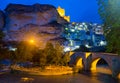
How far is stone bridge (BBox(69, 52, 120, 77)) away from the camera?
201 feet

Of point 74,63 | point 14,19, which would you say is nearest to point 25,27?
point 14,19

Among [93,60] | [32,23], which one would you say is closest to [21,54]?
[93,60]

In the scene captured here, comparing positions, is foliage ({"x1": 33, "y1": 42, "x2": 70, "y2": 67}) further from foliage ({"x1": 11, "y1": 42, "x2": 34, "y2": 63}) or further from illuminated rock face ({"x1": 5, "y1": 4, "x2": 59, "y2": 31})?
illuminated rock face ({"x1": 5, "y1": 4, "x2": 59, "y2": 31})

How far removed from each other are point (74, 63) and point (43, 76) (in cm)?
2714

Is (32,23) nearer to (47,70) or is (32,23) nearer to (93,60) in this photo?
(93,60)

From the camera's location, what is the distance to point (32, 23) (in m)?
131

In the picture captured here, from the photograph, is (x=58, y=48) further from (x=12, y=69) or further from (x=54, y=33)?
(x=54, y=33)

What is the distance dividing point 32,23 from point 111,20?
356 feet

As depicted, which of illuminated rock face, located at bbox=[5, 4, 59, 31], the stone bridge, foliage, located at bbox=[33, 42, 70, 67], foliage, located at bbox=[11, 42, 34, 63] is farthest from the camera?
illuminated rock face, located at bbox=[5, 4, 59, 31]

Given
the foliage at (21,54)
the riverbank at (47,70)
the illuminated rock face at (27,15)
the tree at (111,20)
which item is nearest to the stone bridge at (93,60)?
the riverbank at (47,70)

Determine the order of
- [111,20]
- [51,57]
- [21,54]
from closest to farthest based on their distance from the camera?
[111,20]
[21,54]
[51,57]

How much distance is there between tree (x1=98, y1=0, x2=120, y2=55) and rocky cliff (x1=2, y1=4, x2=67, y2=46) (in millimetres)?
99977

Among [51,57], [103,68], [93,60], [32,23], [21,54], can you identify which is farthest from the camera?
[32,23]

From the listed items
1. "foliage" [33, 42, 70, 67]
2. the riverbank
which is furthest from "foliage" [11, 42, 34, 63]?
the riverbank
